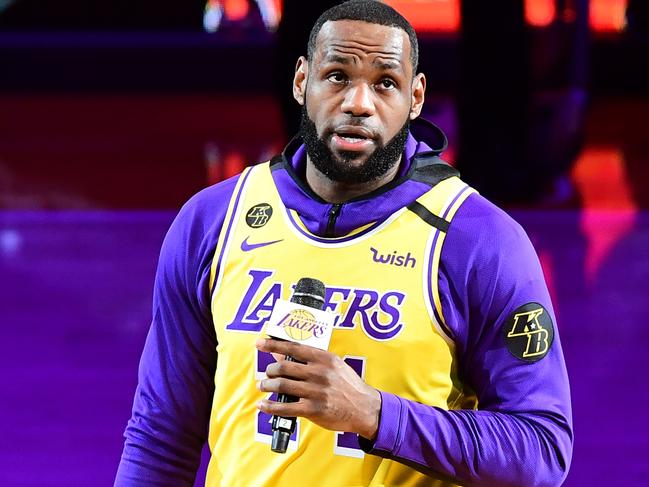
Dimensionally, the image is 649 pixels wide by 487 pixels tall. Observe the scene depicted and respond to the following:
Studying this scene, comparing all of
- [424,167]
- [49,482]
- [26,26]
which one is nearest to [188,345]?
[424,167]

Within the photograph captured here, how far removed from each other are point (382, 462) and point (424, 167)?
1.54 feet

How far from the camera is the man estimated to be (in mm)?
1773

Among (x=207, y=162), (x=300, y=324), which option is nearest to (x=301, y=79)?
(x=300, y=324)

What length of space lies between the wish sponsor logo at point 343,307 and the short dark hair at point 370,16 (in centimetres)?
36

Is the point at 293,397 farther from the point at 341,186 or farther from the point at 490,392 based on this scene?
the point at 341,186

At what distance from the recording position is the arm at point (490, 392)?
5.72 ft

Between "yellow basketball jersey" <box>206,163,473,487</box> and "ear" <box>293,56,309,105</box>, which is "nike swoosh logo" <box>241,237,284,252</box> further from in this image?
"ear" <box>293,56,309,105</box>

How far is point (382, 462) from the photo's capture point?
72.1 inches

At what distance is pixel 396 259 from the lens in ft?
6.14

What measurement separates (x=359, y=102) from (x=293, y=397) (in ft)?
1.58

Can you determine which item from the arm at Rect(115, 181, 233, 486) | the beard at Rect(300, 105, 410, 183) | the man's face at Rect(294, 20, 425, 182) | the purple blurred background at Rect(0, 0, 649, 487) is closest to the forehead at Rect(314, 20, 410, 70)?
the man's face at Rect(294, 20, 425, 182)

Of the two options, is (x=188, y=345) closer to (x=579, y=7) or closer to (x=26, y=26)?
(x=579, y=7)

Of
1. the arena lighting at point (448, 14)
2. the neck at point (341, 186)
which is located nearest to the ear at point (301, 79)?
the neck at point (341, 186)

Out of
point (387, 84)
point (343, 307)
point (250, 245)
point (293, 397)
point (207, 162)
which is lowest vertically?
point (293, 397)
